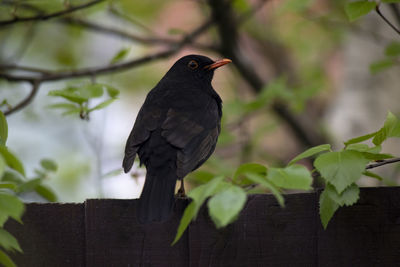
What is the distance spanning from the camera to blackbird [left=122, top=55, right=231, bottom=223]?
2301 millimetres

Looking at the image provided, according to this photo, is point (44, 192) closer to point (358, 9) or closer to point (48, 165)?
point (48, 165)

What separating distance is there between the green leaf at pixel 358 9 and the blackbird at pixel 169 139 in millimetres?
958

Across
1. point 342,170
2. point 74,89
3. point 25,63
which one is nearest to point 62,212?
point 74,89

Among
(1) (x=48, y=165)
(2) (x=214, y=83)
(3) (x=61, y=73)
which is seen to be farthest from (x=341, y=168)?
(2) (x=214, y=83)

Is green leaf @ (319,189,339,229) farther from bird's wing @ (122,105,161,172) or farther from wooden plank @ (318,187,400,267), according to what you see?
bird's wing @ (122,105,161,172)

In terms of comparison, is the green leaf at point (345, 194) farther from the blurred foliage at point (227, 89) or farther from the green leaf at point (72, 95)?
the green leaf at point (72, 95)

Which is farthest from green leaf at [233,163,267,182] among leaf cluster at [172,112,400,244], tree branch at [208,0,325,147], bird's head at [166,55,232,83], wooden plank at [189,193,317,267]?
tree branch at [208,0,325,147]

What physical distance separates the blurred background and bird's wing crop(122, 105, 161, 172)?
0.28 metres

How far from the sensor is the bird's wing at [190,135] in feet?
8.77

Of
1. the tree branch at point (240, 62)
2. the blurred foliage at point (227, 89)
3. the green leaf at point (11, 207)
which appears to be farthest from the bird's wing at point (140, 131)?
the tree branch at point (240, 62)

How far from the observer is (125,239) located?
2.27 m

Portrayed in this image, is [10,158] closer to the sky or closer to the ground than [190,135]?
closer to the ground

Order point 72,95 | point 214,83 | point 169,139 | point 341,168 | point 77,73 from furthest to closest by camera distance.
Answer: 1. point 214,83
2. point 77,73
3. point 169,139
4. point 72,95
5. point 341,168

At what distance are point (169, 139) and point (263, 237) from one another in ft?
2.49
